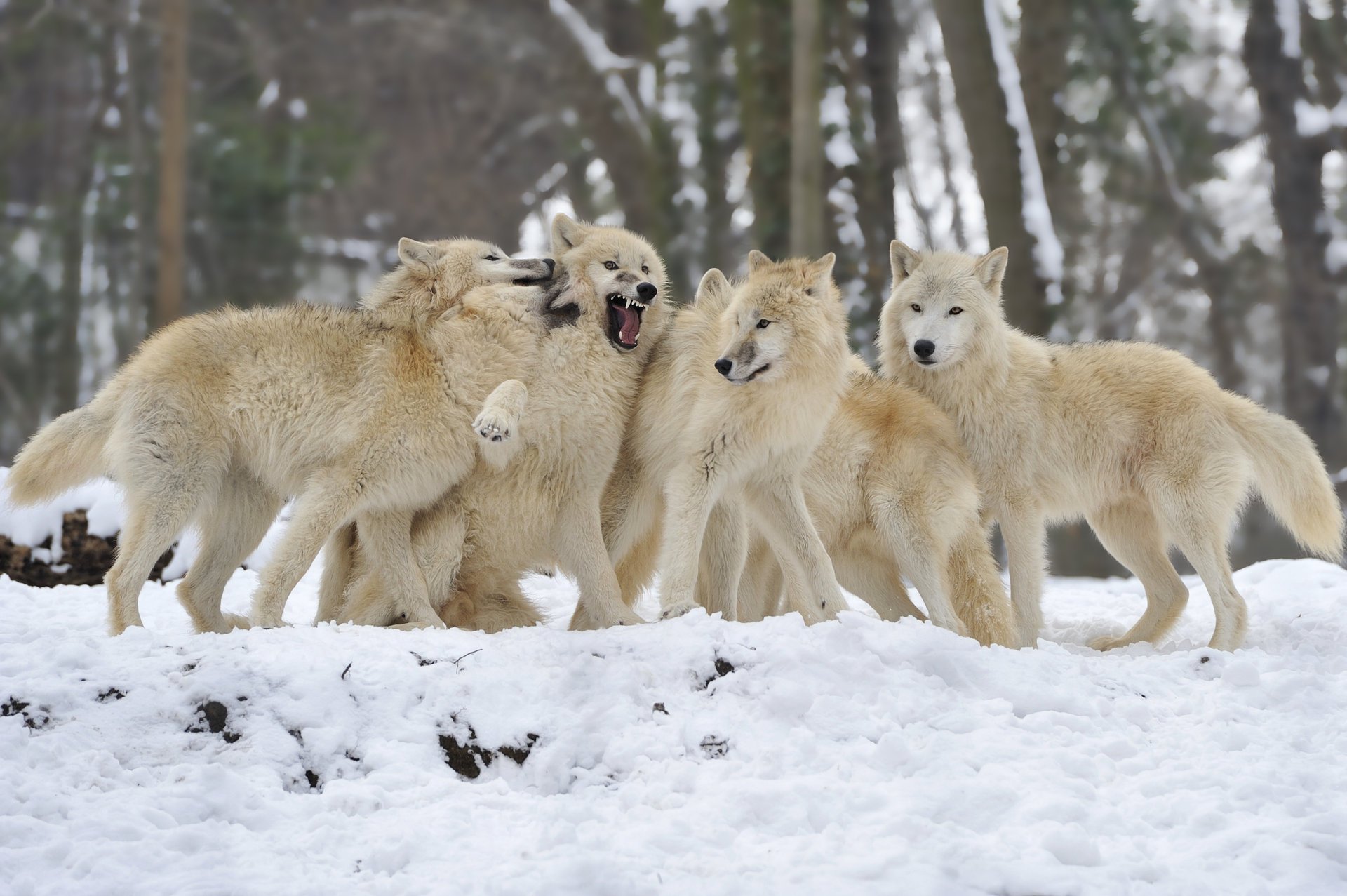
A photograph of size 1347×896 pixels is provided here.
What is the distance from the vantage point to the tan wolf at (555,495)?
5523 millimetres

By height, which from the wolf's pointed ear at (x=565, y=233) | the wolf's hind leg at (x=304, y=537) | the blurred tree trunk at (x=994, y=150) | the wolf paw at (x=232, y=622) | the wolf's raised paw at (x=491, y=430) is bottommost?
the wolf paw at (x=232, y=622)

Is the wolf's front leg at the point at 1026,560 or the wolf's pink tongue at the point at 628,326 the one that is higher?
the wolf's pink tongue at the point at 628,326

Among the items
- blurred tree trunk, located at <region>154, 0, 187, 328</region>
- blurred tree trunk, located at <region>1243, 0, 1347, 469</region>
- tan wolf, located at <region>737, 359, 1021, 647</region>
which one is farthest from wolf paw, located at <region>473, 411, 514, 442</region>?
blurred tree trunk, located at <region>154, 0, 187, 328</region>

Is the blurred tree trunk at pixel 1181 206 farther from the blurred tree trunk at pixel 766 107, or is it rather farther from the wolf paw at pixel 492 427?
the wolf paw at pixel 492 427

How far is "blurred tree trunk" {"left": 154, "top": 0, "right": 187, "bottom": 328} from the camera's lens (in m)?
17.3

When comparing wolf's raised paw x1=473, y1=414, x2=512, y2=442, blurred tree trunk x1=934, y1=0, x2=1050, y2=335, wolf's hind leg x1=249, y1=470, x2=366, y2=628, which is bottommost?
wolf's hind leg x1=249, y1=470, x2=366, y2=628

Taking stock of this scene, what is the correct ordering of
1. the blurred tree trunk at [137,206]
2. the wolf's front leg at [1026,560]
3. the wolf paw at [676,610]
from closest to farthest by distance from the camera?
1. the wolf paw at [676,610]
2. the wolf's front leg at [1026,560]
3. the blurred tree trunk at [137,206]

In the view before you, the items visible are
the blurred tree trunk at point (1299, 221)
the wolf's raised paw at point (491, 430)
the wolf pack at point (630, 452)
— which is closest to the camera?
the wolf's raised paw at point (491, 430)

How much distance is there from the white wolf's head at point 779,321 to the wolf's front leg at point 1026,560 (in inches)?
58.2

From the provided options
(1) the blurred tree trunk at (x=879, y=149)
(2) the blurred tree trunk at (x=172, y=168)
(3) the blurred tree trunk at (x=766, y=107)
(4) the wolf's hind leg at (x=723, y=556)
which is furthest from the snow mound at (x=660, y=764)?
(2) the blurred tree trunk at (x=172, y=168)

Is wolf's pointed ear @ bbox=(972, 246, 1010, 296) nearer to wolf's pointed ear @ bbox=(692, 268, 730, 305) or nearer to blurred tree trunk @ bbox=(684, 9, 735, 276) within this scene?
wolf's pointed ear @ bbox=(692, 268, 730, 305)

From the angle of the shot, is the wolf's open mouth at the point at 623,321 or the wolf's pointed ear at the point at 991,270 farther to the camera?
the wolf's pointed ear at the point at 991,270

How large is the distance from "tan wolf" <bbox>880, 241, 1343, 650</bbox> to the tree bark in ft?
18.1

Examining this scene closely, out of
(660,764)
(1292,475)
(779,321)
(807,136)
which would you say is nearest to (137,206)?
(807,136)
